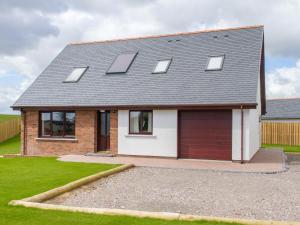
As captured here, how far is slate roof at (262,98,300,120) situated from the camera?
38.4 metres

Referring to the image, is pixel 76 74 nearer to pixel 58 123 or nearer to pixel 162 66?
pixel 58 123

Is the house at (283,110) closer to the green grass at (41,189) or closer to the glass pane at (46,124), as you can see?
the glass pane at (46,124)

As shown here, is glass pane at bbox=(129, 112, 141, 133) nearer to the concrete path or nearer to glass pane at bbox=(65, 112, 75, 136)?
the concrete path

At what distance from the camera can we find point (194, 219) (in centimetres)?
660

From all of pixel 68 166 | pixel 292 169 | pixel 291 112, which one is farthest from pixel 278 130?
pixel 68 166

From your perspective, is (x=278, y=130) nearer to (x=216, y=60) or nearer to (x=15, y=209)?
(x=216, y=60)

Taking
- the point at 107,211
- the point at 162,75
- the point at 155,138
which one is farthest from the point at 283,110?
the point at 107,211

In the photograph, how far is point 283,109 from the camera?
3972cm

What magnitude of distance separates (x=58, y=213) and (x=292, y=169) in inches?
395

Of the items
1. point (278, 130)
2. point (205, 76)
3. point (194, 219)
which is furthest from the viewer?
point (278, 130)

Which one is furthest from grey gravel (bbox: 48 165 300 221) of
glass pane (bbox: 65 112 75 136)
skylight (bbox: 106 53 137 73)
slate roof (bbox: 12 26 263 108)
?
skylight (bbox: 106 53 137 73)

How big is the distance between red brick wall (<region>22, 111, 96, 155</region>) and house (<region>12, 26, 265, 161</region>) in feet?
0.16

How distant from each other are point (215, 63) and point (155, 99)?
11.5ft

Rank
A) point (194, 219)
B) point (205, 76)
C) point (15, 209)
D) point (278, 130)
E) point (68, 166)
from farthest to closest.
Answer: point (278, 130) → point (205, 76) → point (68, 166) → point (15, 209) → point (194, 219)
